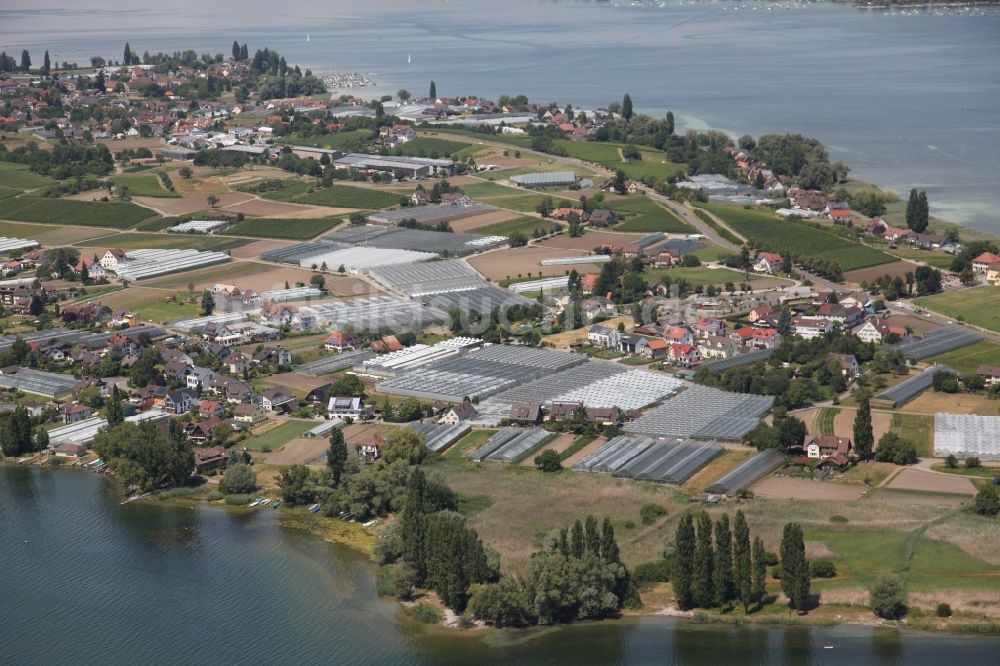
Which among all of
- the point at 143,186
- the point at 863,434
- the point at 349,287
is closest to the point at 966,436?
the point at 863,434

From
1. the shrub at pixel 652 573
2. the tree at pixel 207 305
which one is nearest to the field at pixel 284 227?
the tree at pixel 207 305

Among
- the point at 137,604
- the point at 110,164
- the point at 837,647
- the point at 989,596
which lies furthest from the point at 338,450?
the point at 110,164

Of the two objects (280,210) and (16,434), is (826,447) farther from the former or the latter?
(280,210)

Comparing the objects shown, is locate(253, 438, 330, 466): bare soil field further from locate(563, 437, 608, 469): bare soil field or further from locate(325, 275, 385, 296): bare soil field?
locate(325, 275, 385, 296): bare soil field

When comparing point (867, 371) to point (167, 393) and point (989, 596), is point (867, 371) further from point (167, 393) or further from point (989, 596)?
point (167, 393)

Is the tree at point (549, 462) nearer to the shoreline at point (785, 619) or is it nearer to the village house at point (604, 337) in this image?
the shoreline at point (785, 619)

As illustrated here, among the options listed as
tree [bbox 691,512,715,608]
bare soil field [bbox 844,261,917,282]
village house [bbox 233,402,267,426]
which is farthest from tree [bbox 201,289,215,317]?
tree [bbox 691,512,715,608]
